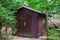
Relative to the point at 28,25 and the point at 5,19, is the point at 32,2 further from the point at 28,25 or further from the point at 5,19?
the point at 28,25

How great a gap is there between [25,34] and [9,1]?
5321 mm

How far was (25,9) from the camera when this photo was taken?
16453mm

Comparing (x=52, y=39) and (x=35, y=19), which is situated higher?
(x=35, y=19)

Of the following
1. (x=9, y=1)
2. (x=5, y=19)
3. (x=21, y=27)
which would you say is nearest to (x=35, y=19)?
(x=21, y=27)

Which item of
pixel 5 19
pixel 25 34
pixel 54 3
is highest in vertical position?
pixel 54 3

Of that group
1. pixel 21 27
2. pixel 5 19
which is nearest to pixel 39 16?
pixel 21 27

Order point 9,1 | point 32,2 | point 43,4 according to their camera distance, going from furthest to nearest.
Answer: point 9,1 → point 32,2 → point 43,4

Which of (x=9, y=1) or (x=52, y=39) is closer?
(x=52, y=39)

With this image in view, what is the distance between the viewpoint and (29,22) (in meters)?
16.4

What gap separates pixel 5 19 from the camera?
32.7ft

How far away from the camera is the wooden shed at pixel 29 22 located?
1614cm

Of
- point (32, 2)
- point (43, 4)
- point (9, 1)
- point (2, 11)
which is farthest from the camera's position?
point (9, 1)

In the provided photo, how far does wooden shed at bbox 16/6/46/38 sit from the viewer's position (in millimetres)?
16141

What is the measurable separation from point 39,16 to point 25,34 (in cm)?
212
